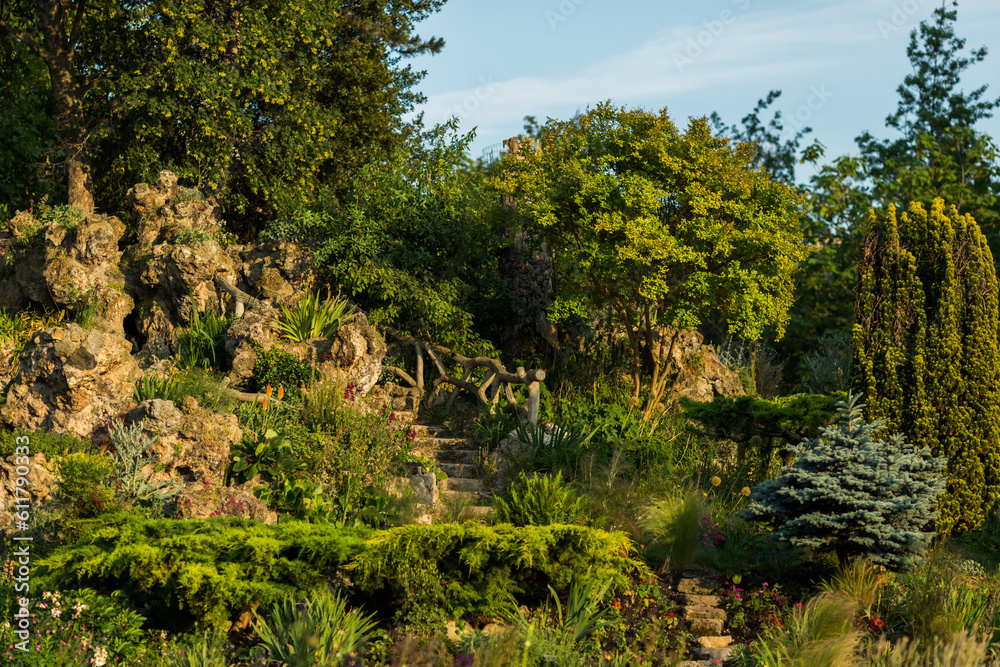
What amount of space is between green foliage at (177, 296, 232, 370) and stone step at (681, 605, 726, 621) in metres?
7.92

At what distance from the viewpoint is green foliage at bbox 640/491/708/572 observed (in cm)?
786

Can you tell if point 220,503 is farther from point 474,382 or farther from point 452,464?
point 474,382

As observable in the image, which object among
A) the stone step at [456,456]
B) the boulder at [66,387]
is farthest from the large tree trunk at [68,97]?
the stone step at [456,456]

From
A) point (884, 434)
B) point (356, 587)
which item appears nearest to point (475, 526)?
point (356, 587)

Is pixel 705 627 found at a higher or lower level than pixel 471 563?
lower

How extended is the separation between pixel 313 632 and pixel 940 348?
711 centimetres

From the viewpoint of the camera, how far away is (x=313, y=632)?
586cm

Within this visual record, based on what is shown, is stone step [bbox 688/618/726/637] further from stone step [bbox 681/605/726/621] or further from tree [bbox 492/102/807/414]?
tree [bbox 492/102/807/414]

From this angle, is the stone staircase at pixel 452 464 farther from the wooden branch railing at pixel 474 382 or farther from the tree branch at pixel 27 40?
the tree branch at pixel 27 40

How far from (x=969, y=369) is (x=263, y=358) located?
883 centimetres

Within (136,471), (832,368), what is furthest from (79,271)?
(832,368)

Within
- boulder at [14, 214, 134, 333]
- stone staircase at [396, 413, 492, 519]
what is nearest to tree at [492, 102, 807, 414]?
stone staircase at [396, 413, 492, 519]

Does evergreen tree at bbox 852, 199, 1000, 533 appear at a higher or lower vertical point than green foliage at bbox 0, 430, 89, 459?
higher

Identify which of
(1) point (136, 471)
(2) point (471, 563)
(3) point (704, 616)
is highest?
(1) point (136, 471)
